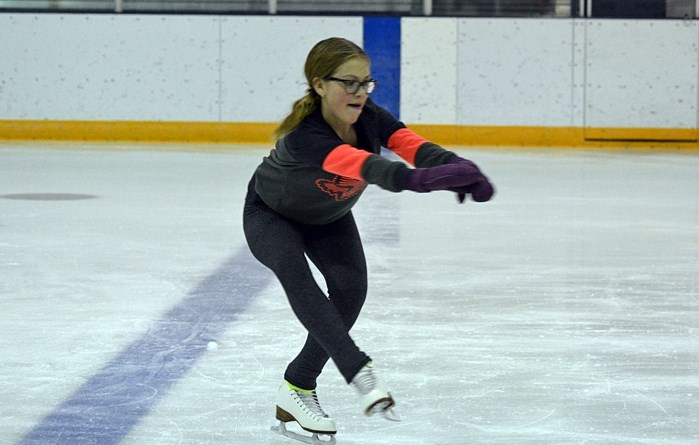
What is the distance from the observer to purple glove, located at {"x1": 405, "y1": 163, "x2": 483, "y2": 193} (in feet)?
8.79

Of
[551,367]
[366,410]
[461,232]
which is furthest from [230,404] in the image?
[461,232]

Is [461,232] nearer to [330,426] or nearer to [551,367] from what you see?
[551,367]

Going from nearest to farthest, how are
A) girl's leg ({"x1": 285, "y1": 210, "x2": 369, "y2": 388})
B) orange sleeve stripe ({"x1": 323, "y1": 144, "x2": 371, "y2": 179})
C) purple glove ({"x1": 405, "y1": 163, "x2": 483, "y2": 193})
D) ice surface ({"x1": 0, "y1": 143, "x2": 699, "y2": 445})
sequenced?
1. purple glove ({"x1": 405, "y1": 163, "x2": 483, "y2": 193})
2. orange sleeve stripe ({"x1": 323, "y1": 144, "x2": 371, "y2": 179})
3. girl's leg ({"x1": 285, "y1": 210, "x2": 369, "y2": 388})
4. ice surface ({"x1": 0, "y1": 143, "x2": 699, "y2": 445})

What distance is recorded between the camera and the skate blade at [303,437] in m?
3.28

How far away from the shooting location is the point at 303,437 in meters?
3.32

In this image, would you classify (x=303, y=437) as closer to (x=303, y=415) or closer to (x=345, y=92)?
(x=303, y=415)

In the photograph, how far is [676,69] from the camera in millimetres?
16766

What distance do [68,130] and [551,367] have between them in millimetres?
13710

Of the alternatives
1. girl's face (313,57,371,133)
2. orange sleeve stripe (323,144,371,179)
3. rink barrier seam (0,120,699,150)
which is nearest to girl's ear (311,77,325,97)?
girl's face (313,57,371,133)

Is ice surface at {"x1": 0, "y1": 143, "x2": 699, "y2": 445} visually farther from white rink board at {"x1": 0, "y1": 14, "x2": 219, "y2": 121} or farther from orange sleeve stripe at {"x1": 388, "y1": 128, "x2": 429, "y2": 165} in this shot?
white rink board at {"x1": 0, "y1": 14, "x2": 219, "y2": 121}

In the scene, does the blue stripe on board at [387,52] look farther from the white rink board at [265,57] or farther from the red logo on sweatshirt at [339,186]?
the red logo on sweatshirt at [339,186]

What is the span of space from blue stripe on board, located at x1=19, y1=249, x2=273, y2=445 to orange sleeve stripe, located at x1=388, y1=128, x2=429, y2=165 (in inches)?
41.2

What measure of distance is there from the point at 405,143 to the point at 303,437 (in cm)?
84

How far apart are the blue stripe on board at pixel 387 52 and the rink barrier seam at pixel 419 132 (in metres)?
0.56
